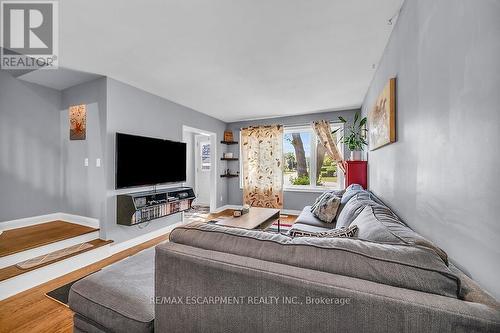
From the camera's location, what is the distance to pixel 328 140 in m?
4.52

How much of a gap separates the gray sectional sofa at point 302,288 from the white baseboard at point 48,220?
2.60m

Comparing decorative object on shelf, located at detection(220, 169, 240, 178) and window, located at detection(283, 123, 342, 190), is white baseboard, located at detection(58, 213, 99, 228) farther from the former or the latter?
window, located at detection(283, 123, 342, 190)

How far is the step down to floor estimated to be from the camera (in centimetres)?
205

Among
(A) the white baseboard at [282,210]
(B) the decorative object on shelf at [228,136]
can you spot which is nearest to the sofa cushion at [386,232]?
(A) the white baseboard at [282,210]

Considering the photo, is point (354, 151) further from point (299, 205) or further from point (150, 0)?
point (150, 0)

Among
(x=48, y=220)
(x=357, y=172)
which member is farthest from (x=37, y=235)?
(x=357, y=172)

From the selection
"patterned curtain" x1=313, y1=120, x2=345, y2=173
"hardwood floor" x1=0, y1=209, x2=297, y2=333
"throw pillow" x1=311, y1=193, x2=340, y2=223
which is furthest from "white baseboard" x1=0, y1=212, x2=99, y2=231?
"patterned curtain" x1=313, y1=120, x2=345, y2=173

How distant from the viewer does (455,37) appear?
0.92 meters

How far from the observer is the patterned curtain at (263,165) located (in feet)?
16.8

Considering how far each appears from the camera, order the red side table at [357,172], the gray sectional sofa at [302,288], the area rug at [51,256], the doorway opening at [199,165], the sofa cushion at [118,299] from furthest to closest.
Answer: the doorway opening at [199,165] → the red side table at [357,172] → the area rug at [51,256] → the sofa cushion at [118,299] → the gray sectional sofa at [302,288]

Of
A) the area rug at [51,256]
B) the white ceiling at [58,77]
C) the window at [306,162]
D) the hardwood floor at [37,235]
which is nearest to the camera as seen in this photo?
the area rug at [51,256]

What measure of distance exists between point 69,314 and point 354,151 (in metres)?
3.97

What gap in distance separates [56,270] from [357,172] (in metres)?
4.16

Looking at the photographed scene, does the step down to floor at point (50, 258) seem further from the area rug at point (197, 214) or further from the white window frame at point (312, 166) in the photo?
the white window frame at point (312, 166)
